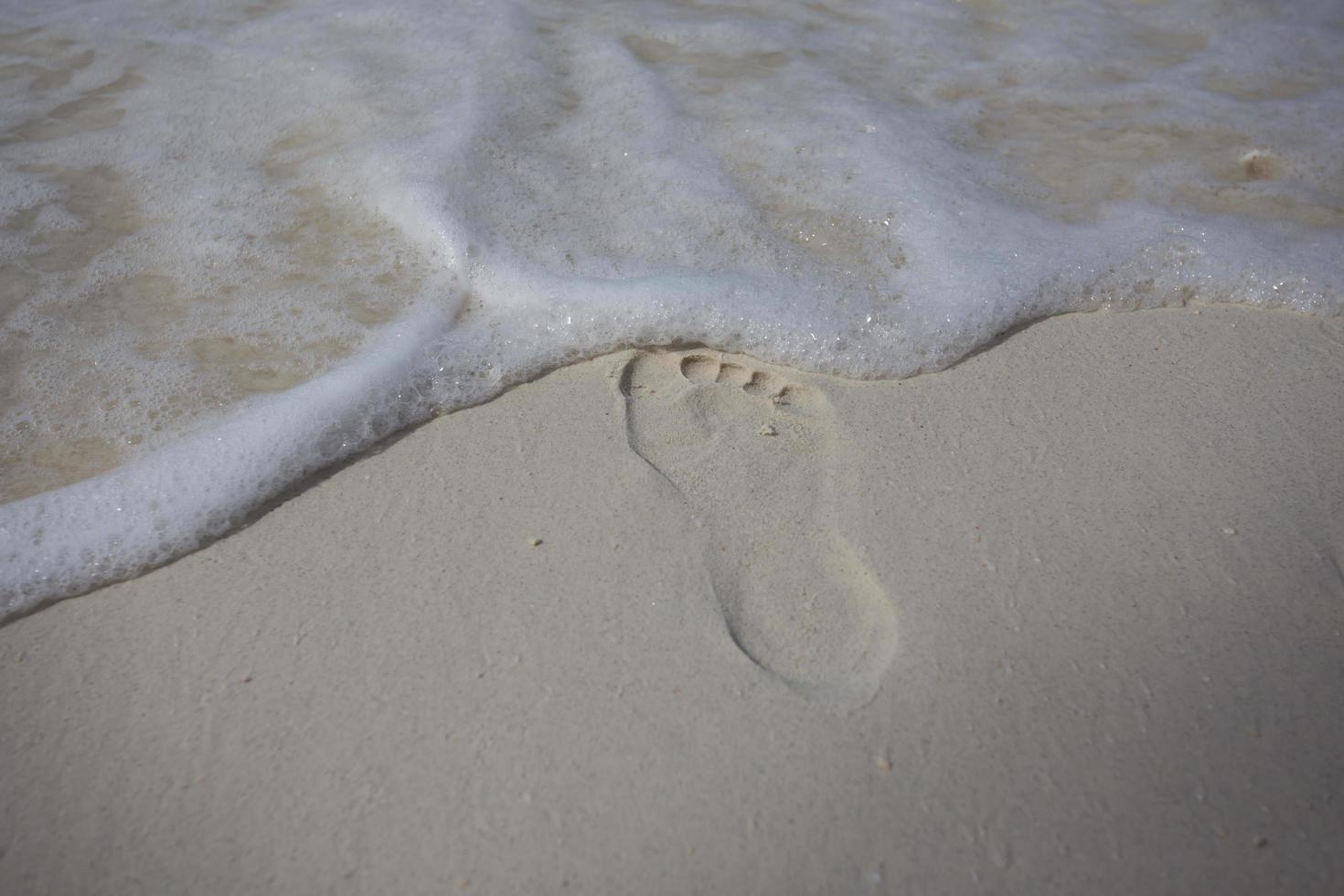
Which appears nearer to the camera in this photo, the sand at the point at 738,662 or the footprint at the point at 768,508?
the sand at the point at 738,662

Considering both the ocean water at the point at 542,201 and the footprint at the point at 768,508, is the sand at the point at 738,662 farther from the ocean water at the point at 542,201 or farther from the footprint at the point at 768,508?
the ocean water at the point at 542,201

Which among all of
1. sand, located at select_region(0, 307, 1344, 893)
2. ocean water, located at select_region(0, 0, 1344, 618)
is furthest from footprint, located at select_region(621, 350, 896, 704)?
ocean water, located at select_region(0, 0, 1344, 618)

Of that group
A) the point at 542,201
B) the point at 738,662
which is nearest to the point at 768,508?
the point at 738,662

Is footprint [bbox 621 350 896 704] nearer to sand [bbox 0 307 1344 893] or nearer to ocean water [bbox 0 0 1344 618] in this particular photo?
sand [bbox 0 307 1344 893]

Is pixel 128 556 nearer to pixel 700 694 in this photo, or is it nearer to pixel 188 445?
pixel 188 445

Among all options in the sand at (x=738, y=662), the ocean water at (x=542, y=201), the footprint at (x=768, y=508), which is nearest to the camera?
the sand at (x=738, y=662)

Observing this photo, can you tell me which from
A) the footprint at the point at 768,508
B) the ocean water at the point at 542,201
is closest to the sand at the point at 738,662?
the footprint at the point at 768,508

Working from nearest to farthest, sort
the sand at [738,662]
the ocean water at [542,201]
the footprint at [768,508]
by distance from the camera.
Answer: the sand at [738,662] → the footprint at [768,508] → the ocean water at [542,201]
